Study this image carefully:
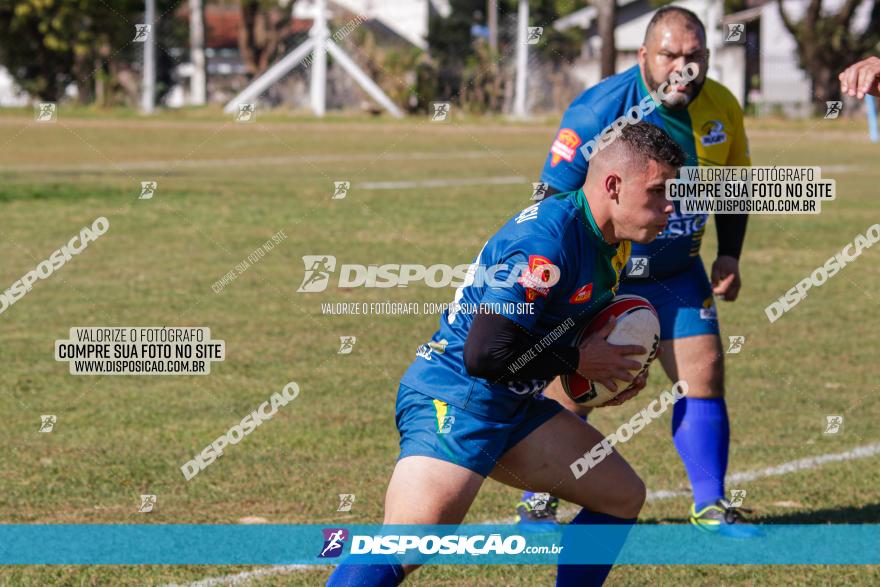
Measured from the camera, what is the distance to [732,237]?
7.18m

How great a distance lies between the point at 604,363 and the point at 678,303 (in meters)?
2.26

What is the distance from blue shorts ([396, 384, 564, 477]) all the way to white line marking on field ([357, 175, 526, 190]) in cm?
1862

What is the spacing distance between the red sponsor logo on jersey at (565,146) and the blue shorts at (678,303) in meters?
0.74

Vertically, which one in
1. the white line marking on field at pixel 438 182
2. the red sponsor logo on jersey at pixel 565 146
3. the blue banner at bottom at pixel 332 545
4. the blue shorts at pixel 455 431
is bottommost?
the blue banner at bottom at pixel 332 545

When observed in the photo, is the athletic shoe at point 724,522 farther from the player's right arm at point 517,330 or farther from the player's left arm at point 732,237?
the player's right arm at point 517,330

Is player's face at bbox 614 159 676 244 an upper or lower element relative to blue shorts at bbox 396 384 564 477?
upper

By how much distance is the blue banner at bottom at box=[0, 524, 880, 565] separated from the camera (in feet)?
19.9

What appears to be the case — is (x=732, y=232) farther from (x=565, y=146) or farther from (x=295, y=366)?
(x=295, y=366)

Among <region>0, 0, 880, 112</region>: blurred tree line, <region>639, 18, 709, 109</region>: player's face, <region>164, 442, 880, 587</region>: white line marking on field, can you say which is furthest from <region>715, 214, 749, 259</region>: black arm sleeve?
<region>0, 0, 880, 112</region>: blurred tree line

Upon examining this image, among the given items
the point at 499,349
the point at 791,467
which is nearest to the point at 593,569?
the point at 499,349

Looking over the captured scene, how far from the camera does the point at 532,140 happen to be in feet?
120

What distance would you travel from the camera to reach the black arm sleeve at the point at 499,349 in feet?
14.2

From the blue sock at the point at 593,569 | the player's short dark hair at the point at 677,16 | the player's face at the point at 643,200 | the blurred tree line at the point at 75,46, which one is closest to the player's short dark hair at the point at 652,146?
the player's face at the point at 643,200

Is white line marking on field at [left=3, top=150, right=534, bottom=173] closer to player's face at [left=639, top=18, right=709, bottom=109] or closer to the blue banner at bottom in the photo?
the blue banner at bottom
